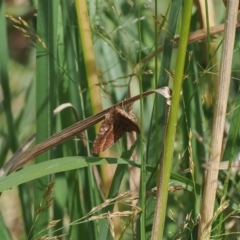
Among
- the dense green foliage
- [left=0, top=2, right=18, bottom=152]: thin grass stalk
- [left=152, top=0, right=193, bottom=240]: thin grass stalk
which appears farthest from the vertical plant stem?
[left=152, top=0, right=193, bottom=240]: thin grass stalk

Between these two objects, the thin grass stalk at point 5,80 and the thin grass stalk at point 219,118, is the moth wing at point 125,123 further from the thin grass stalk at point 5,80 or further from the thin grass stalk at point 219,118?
the thin grass stalk at point 5,80

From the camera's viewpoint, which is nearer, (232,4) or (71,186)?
(232,4)

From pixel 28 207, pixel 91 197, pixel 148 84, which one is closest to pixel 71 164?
pixel 91 197

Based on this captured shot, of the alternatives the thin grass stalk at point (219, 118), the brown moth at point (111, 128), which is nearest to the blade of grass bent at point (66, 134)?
the brown moth at point (111, 128)

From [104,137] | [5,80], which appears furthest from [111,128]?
[5,80]

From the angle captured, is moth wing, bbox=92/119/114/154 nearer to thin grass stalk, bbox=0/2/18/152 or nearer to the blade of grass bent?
the blade of grass bent

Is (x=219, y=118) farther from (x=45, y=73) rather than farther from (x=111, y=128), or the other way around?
(x=45, y=73)

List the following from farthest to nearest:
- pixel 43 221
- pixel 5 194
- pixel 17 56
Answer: pixel 17 56, pixel 5 194, pixel 43 221

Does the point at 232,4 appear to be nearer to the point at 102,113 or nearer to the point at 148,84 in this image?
the point at 102,113
